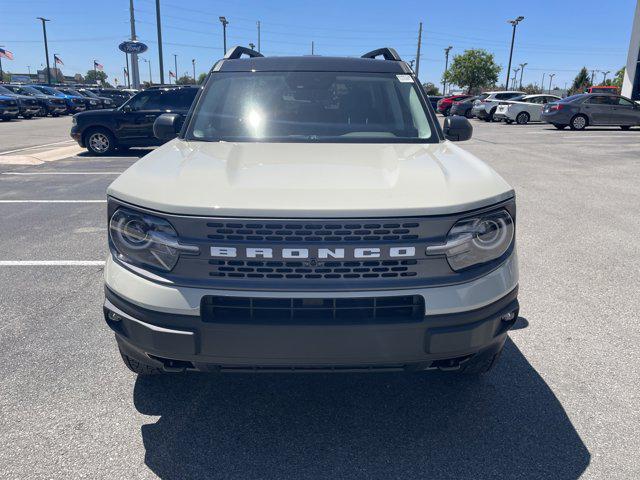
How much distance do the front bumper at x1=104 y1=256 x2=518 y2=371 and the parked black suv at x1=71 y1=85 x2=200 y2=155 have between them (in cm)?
1113

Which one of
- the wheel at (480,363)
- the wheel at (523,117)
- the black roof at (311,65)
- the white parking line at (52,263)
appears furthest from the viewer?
the wheel at (523,117)

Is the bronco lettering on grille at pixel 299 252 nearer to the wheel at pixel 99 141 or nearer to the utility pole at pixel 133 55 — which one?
the wheel at pixel 99 141

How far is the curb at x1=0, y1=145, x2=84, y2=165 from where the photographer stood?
12.5 meters

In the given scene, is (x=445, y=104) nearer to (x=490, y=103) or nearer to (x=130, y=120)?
(x=490, y=103)

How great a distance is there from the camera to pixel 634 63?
1172 inches

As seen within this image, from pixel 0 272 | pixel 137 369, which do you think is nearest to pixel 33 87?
pixel 0 272

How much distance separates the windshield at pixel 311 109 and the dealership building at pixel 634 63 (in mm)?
31691

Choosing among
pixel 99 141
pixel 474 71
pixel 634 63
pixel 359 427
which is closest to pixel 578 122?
pixel 634 63

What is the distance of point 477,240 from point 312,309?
785 mm

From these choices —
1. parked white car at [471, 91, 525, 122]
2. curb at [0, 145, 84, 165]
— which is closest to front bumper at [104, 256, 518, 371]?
curb at [0, 145, 84, 165]

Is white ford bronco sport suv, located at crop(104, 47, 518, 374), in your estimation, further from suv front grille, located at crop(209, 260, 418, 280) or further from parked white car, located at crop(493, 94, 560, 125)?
parked white car, located at crop(493, 94, 560, 125)

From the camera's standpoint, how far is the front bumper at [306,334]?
7.18 ft

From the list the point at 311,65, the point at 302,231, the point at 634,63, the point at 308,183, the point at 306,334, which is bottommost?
the point at 306,334

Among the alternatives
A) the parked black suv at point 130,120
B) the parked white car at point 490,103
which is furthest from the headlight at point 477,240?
the parked white car at point 490,103
